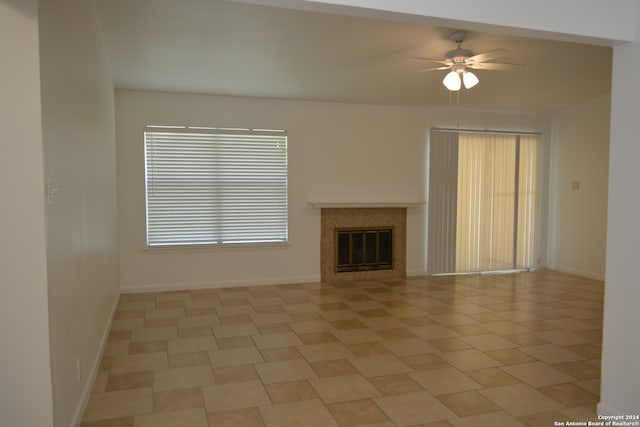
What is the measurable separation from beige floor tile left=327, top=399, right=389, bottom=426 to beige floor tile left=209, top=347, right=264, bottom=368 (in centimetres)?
98

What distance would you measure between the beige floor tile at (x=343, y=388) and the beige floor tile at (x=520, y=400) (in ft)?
A: 2.54

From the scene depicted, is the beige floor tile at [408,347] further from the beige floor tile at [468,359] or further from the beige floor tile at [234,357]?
the beige floor tile at [234,357]

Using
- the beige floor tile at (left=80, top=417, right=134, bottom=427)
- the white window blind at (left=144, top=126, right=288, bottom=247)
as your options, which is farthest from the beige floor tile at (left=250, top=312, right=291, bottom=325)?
the beige floor tile at (left=80, top=417, right=134, bottom=427)

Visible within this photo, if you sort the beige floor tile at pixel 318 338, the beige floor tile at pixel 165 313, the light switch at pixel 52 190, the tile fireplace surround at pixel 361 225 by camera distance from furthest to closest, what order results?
the tile fireplace surround at pixel 361 225, the beige floor tile at pixel 165 313, the beige floor tile at pixel 318 338, the light switch at pixel 52 190

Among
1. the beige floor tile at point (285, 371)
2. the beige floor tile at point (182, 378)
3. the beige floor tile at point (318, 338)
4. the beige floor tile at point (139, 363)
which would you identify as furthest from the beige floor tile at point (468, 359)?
the beige floor tile at point (139, 363)

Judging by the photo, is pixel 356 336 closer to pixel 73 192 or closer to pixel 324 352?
pixel 324 352

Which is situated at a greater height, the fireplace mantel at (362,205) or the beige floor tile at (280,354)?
the fireplace mantel at (362,205)

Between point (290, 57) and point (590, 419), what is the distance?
3973 mm

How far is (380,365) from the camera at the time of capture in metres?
3.81

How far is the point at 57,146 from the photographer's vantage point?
245 centimetres

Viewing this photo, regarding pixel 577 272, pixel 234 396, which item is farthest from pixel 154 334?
pixel 577 272

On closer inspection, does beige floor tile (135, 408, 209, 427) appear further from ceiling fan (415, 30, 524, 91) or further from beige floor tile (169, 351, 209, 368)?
ceiling fan (415, 30, 524, 91)

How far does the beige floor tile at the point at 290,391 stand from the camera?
10.6ft

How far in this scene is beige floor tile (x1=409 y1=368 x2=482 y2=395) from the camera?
3389mm
